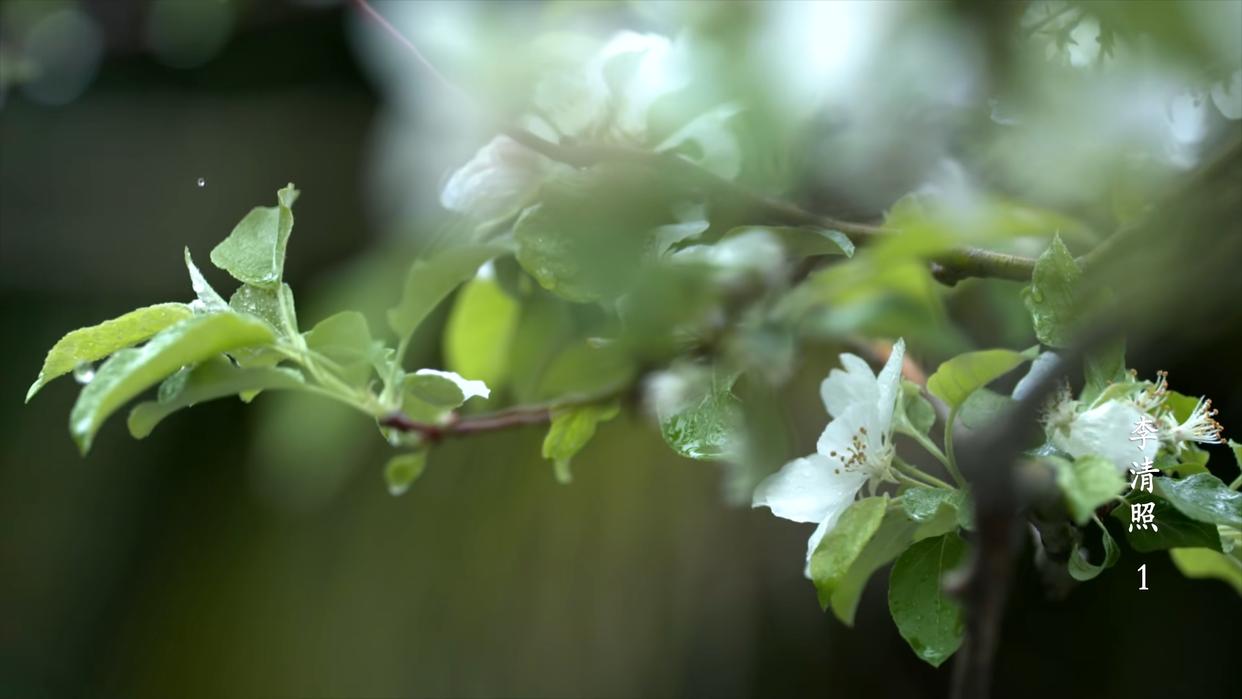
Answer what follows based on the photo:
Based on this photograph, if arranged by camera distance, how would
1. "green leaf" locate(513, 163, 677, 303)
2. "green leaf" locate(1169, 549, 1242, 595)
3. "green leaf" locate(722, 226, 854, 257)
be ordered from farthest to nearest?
"green leaf" locate(1169, 549, 1242, 595)
"green leaf" locate(722, 226, 854, 257)
"green leaf" locate(513, 163, 677, 303)

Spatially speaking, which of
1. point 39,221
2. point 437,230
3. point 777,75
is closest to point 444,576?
point 39,221

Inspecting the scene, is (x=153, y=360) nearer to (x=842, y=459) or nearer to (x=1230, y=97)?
(x=842, y=459)

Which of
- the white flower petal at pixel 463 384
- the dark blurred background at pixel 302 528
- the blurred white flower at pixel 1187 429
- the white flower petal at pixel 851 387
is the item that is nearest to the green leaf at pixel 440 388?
the white flower petal at pixel 463 384

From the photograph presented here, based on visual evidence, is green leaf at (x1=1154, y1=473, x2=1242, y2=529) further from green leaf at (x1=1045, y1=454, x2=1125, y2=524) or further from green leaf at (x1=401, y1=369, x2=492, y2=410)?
green leaf at (x1=401, y1=369, x2=492, y2=410)

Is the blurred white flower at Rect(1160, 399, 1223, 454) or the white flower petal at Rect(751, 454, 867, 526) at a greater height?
the blurred white flower at Rect(1160, 399, 1223, 454)

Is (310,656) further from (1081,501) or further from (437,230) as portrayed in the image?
(1081,501)

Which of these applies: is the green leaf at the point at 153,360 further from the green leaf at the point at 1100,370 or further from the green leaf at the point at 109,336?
the green leaf at the point at 1100,370

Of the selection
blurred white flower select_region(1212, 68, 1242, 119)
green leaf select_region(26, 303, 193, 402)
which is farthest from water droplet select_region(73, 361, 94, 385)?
blurred white flower select_region(1212, 68, 1242, 119)
